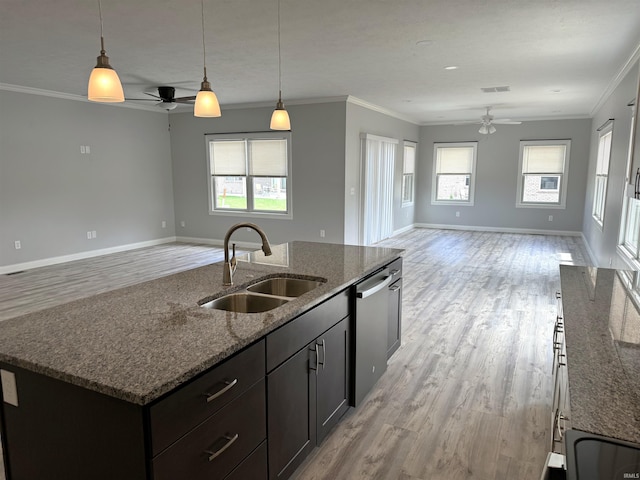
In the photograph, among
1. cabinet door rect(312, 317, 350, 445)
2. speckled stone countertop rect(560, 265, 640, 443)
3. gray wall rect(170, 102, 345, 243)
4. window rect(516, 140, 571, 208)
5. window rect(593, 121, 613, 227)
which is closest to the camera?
speckled stone countertop rect(560, 265, 640, 443)

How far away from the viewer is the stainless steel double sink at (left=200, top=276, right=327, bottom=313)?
2.13 meters

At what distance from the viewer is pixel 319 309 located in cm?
204

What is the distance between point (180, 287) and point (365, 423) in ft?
4.41

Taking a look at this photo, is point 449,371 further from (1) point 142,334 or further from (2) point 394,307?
(1) point 142,334

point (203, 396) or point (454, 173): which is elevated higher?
point (454, 173)

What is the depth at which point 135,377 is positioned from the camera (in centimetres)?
122

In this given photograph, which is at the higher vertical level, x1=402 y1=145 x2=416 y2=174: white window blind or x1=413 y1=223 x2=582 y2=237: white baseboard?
x1=402 y1=145 x2=416 y2=174: white window blind

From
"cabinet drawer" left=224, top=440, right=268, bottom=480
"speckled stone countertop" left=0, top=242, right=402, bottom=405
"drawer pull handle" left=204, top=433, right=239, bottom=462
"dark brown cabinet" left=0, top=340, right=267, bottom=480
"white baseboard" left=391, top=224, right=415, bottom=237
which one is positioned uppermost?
"speckled stone countertop" left=0, top=242, right=402, bottom=405

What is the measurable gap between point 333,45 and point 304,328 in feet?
10.6

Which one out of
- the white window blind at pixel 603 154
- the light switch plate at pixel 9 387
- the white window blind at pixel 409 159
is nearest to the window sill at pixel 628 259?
the white window blind at pixel 603 154

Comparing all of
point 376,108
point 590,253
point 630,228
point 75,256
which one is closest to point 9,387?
point 630,228

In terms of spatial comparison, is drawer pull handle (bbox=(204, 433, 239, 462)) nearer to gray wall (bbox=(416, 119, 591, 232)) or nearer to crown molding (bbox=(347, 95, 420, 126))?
crown molding (bbox=(347, 95, 420, 126))

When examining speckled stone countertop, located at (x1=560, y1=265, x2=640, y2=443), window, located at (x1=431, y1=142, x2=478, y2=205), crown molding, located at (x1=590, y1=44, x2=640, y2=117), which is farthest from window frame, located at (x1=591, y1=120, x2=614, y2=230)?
speckled stone countertop, located at (x1=560, y1=265, x2=640, y2=443)

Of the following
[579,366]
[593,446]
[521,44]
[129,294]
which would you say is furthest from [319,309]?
[521,44]
